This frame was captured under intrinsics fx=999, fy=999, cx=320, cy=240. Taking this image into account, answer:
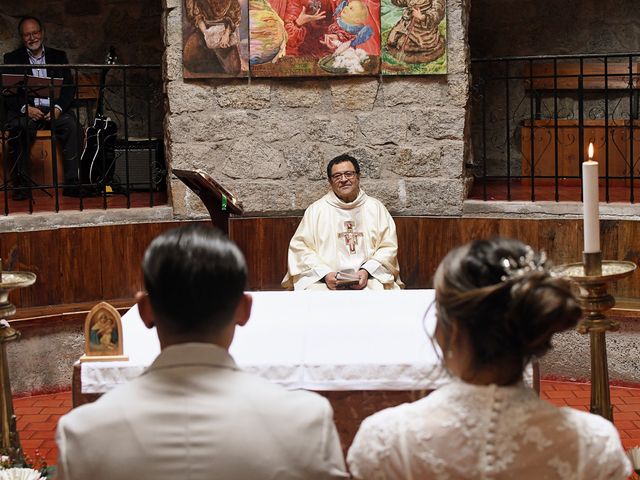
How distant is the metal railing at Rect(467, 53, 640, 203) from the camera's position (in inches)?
312

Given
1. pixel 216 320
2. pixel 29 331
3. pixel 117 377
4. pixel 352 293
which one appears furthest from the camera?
pixel 29 331

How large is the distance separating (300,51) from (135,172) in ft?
6.53

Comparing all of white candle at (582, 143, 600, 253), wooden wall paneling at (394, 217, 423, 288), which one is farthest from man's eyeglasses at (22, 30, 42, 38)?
white candle at (582, 143, 600, 253)

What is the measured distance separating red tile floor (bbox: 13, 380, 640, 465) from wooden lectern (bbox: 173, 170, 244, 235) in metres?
1.36

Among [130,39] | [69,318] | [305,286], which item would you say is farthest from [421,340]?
[130,39]

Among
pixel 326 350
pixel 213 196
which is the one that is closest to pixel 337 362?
pixel 326 350

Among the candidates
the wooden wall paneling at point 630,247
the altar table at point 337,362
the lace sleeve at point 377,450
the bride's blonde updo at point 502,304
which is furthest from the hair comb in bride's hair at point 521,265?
the wooden wall paneling at point 630,247

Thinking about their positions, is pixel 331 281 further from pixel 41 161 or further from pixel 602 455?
pixel 602 455

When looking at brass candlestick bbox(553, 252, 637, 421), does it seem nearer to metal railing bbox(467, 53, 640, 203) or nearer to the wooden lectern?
the wooden lectern

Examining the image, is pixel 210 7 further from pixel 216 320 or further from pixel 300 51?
pixel 216 320

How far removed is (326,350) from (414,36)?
3866 millimetres

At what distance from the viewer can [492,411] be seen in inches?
65.4

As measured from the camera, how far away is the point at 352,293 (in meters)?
3.85

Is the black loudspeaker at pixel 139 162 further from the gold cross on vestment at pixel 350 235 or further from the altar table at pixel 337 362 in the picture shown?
the altar table at pixel 337 362
